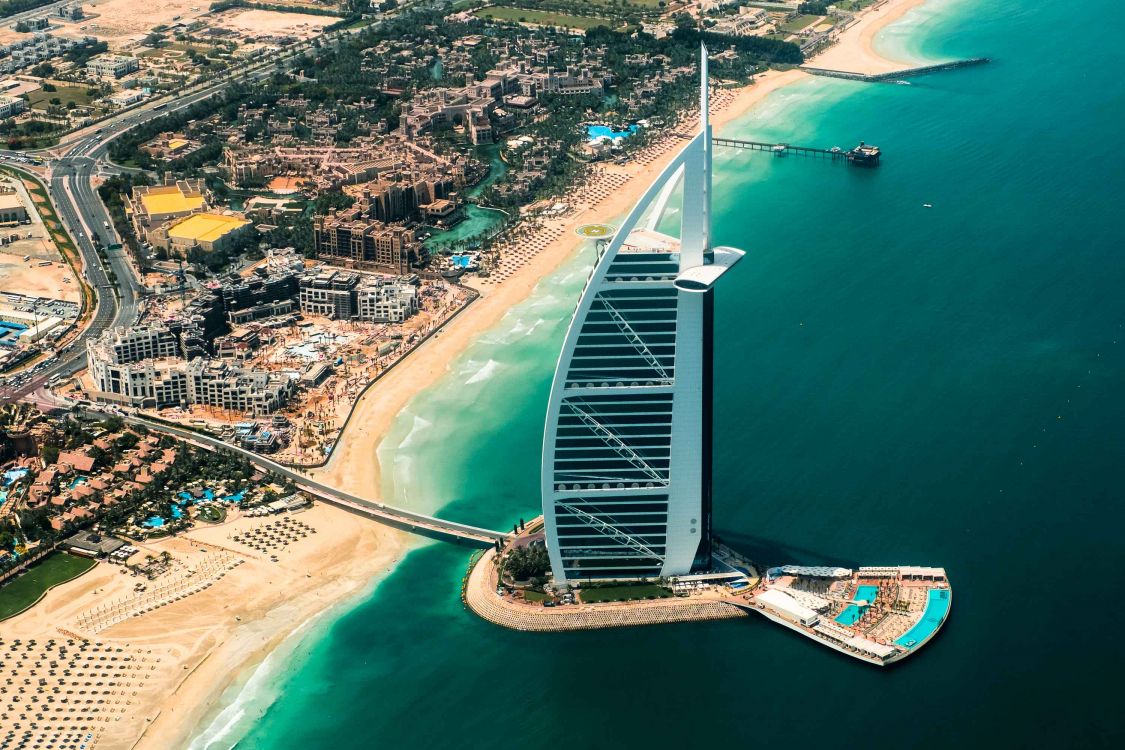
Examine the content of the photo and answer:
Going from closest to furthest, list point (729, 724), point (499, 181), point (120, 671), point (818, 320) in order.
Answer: point (729, 724), point (120, 671), point (818, 320), point (499, 181)

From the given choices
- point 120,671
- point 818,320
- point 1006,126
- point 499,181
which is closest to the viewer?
point 120,671

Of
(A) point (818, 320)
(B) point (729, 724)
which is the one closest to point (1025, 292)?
(A) point (818, 320)

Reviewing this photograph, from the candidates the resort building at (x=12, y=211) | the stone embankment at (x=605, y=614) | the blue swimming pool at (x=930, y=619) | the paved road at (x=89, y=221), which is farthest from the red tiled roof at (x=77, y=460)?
the resort building at (x=12, y=211)

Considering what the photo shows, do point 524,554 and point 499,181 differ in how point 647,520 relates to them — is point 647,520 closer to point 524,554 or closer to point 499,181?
point 524,554

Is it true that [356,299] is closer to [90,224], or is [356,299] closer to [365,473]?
[365,473]

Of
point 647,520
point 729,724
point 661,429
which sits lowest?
point 729,724

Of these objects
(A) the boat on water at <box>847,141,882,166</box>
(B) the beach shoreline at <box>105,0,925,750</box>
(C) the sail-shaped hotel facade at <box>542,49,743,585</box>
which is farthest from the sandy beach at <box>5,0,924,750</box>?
(A) the boat on water at <box>847,141,882,166</box>

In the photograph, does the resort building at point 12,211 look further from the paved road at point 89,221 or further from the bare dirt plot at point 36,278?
the bare dirt plot at point 36,278
